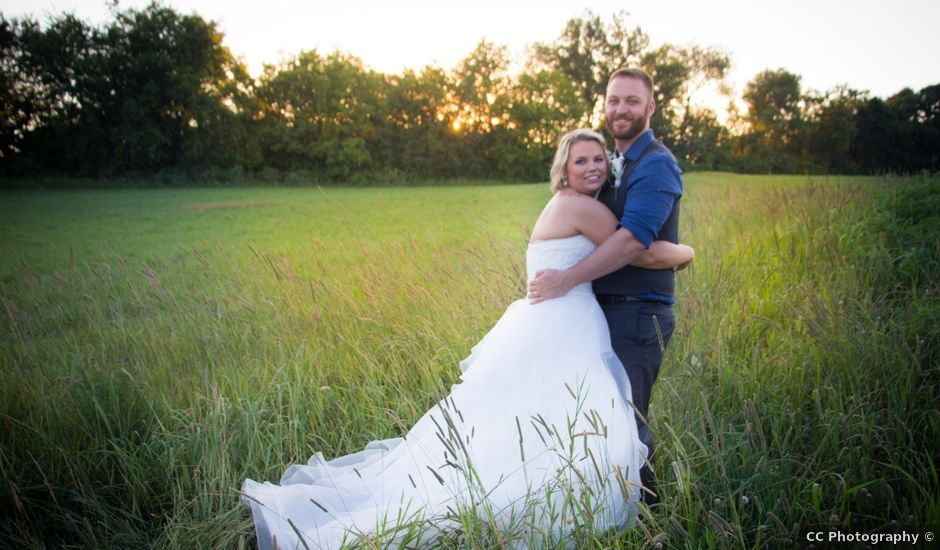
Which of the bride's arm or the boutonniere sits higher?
the boutonniere

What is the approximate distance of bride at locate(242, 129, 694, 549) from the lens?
7.76 feet

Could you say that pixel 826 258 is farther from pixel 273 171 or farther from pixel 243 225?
pixel 273 171

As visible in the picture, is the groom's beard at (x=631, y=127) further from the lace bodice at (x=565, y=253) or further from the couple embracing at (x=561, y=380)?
the lace bodice at (x=565, y=253)

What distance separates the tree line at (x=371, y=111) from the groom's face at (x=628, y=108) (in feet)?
34.8

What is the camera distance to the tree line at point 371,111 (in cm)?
1287

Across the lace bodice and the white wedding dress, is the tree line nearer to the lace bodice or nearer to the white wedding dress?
the white wedding dress

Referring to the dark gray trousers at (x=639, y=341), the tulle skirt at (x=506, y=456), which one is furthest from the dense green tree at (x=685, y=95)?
the tulle skirt at (x=506, y=456)

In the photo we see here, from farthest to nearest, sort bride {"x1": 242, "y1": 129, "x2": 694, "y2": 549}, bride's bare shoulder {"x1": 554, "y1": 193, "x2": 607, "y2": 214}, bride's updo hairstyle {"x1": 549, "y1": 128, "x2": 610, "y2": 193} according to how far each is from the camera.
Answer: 1. bride's updo hairstyle {"x1": 549, "y1": 128, "x2": 610, "y2": 193}
2. bride's bare shoulder {"x1": 554, "y1": 193, "x2": 607, "y2": 214}
3. bride {"x1": 242, "y1": 129, "x2": 694, "y2": 549}

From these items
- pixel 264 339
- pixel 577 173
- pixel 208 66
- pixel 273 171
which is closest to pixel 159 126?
pixel 208 66

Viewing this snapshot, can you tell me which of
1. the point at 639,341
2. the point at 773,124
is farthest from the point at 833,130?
the point at 639,341

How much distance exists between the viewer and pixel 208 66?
21.6m

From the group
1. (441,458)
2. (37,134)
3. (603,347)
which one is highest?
(37,134)

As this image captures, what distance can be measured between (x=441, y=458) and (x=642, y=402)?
4.02ft

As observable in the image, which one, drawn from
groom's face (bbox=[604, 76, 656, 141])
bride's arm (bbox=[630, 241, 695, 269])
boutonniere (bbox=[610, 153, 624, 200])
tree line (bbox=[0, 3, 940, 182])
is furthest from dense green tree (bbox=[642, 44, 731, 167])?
bride's arm (bbox=[630, 241, 695, 269])
